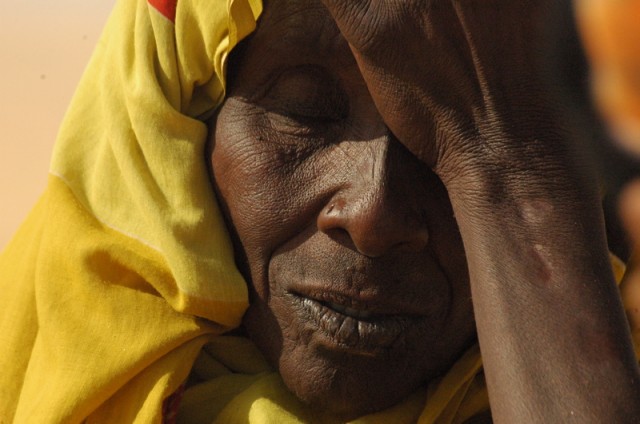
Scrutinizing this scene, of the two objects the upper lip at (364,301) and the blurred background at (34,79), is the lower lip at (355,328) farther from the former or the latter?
the blurred background at (34,79)

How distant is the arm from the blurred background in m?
1.96

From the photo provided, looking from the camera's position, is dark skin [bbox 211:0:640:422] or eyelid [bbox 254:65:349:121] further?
eyelid [bbox 254:65:349:121]

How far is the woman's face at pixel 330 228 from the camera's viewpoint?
1.80m

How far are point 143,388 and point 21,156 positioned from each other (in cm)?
154

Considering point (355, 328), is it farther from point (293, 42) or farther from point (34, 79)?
point (34, 79)

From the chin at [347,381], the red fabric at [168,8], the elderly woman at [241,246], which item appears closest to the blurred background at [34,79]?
the elderly woman at [241,246]

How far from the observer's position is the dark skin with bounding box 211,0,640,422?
1431mm

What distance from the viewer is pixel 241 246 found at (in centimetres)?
197

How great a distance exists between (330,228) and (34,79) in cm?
183

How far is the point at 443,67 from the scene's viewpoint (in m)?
1.50

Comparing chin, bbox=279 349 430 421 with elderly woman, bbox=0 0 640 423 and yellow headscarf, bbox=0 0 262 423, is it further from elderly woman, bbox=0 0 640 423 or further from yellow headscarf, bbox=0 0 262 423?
yellow headscarf, bbox=0 0 262 423

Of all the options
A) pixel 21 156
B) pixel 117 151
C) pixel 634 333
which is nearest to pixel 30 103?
pixel 21 156

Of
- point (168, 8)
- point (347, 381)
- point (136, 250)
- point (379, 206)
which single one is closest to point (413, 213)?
point (379, 206)

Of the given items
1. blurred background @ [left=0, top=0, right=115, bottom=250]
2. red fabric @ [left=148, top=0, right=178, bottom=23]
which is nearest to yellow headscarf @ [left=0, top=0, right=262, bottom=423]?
red fabric @ [left=148, top=0, right=178, bottom=23]
